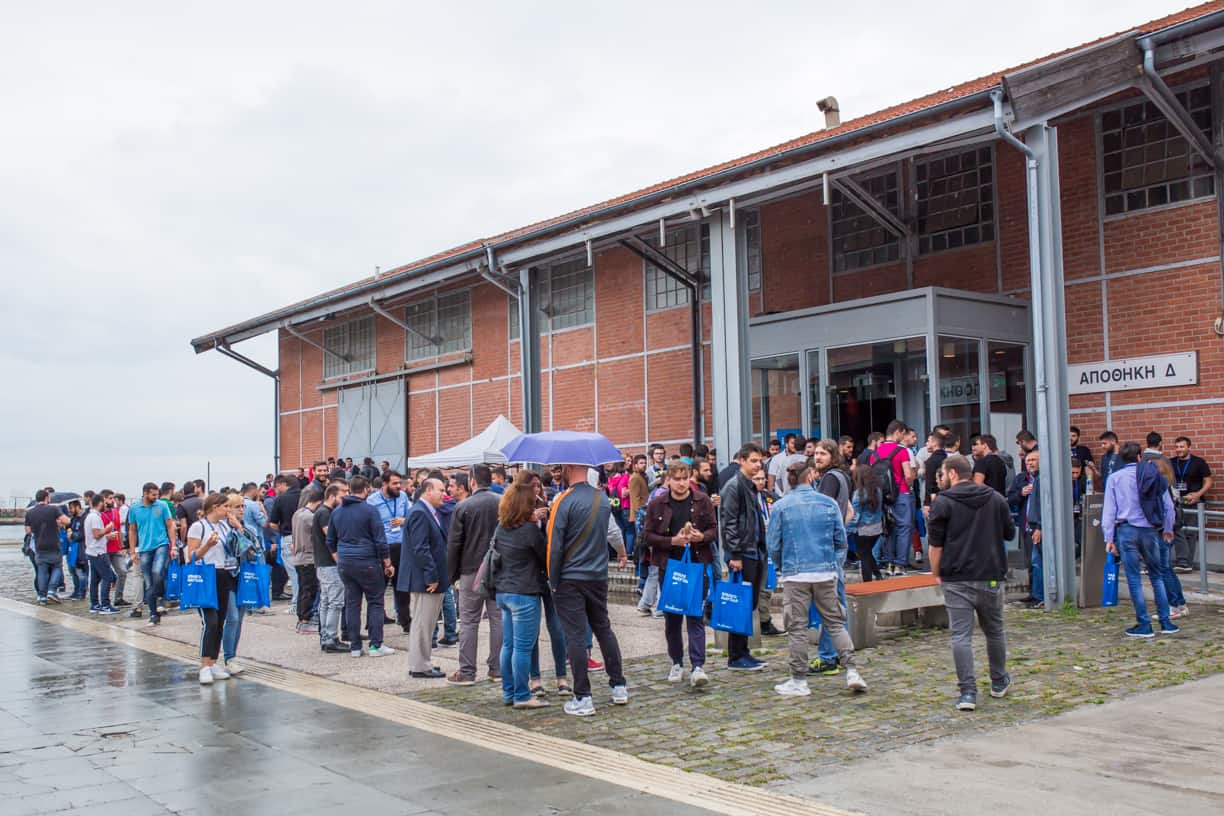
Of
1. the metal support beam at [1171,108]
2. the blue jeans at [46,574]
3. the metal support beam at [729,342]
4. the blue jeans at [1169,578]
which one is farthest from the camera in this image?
the blue jeans at [46,574]

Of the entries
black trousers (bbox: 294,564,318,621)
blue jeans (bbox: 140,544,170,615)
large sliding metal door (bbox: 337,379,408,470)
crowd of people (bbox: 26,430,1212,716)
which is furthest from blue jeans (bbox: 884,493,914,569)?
large sliding metal door (bbox: 337,379,408,470)

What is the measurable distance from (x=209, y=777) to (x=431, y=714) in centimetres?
202

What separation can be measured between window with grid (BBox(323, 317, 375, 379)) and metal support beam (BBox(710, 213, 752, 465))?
47.2ft

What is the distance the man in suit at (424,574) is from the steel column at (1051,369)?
660cm

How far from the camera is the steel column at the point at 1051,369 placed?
11852mm

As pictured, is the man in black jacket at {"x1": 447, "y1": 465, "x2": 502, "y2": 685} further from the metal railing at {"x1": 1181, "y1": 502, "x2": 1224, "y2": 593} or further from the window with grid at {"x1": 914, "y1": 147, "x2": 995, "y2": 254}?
the window with grid at {"x1": 914, "y1": 147, "x2": 995, "y2": 254}

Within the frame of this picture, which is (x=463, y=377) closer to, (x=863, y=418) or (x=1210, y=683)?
(x=863, y=418)

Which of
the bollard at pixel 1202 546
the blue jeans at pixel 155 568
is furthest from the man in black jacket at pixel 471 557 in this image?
the bollard at pixel 1202 546

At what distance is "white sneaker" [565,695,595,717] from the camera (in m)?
7.69

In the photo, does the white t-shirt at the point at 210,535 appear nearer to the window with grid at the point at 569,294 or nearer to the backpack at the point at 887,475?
Result: the backpack at the point at 887,475

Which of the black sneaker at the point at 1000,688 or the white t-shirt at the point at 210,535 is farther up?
the white t-shirt at the point at 210,535

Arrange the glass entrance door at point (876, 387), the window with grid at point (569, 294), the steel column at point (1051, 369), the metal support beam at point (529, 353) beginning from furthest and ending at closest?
the window with grid at point (569, 294)
the metal support beam at point (529, 353)
the glass entrance door at point (876, 387)
the steel column at point (1051, 369)

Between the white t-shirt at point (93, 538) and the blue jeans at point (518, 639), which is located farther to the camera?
the white t-shirt at point (93, 538)

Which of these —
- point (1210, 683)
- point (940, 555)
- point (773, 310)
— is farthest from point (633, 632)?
point (773, 310)
